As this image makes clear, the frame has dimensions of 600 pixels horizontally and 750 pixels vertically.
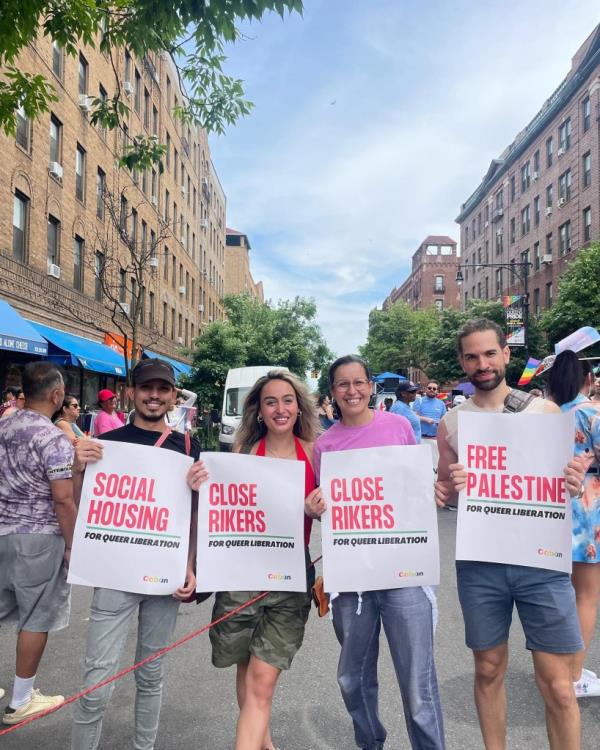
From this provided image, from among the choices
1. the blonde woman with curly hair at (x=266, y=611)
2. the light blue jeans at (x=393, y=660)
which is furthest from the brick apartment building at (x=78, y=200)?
the light blue jeans at (x=393, y=660)

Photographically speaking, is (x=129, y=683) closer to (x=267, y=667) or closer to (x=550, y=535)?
(x=267, y=667)

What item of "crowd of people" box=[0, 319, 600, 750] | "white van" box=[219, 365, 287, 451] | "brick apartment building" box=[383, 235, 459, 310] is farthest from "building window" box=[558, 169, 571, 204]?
"brick apartment building" box=[383, 235, 459, 310]

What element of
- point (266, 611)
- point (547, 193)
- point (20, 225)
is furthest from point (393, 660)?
point (547, 193)

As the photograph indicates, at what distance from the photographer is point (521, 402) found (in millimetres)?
2918

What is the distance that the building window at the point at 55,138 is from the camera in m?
18.4

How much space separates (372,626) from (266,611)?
0.52m

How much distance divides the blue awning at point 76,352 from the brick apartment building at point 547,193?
17.5 m

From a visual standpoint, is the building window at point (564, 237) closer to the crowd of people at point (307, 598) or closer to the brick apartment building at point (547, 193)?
the brick apartment building at point (547, 193)

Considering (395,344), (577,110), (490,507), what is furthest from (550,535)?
(395,344)

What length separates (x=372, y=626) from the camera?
2.85 metres

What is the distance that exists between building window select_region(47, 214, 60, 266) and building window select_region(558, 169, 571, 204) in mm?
29507

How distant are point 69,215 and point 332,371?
61.7 feet

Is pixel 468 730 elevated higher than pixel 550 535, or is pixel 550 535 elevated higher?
pixel 550 535

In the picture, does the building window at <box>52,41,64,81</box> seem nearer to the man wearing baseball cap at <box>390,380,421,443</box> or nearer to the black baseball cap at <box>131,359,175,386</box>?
the man wearing baseball cap at <box>390,380,421,443</box>
